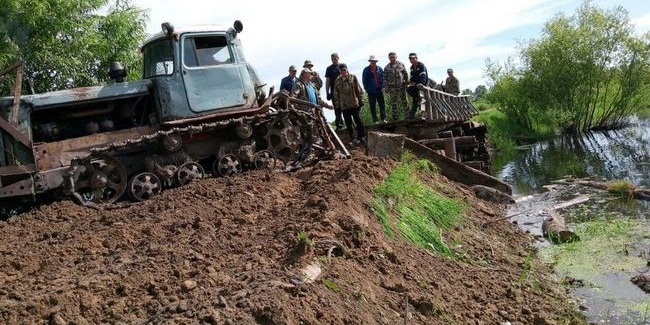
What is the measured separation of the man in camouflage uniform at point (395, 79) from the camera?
14.1 metres

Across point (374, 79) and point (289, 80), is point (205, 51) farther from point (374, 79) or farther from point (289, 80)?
point (374, 79)

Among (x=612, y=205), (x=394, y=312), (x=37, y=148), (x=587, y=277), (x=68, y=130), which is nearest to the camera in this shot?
(x=394, y=312)

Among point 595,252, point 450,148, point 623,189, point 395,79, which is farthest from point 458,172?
point 595,252

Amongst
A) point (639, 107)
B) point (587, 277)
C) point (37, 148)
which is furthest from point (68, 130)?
point (639, 107)

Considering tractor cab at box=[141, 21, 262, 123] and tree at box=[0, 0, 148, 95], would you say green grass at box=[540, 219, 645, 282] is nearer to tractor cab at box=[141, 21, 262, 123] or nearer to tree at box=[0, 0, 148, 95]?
tractor cab at box=[141, 21, 262, 123]

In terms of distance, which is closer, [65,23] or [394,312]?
[394,312]

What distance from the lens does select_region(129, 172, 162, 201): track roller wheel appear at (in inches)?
339

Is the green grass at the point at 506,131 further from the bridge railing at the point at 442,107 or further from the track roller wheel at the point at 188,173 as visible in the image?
the track roller wheel at the point at 188,173

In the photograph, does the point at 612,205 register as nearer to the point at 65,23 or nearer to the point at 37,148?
the point at 37,148

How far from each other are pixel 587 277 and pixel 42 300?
599 cm

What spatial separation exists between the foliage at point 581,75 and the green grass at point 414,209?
1030 inches

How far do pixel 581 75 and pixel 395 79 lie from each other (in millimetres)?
23171

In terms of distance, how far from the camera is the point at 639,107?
114 ft

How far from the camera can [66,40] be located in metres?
14.8
